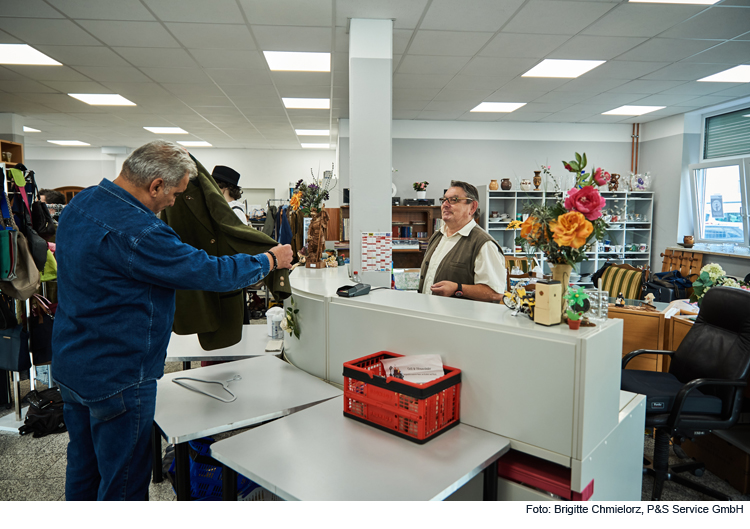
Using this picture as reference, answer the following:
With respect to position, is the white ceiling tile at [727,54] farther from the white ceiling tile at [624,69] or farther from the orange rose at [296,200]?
the orange rose at [296,200]

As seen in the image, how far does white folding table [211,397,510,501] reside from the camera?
126cm

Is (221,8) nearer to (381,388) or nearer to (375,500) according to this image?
(381,388)

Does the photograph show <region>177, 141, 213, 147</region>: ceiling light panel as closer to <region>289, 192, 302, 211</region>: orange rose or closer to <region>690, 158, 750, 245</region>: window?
<region>289, 192, 302, 211</region>: orange rose

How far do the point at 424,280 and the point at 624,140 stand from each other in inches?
291

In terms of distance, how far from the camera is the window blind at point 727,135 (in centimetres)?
667

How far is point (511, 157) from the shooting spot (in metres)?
8.39

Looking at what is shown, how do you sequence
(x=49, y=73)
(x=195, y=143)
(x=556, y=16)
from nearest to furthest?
(x=556, y=16), (x=49, y=73), (x=195, y=143)

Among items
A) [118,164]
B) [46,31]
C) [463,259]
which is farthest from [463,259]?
[118,164]

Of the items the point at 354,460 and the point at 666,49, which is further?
the point at 666,49

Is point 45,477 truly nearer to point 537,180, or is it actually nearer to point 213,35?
point 213,35

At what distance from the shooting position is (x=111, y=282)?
1479 mm

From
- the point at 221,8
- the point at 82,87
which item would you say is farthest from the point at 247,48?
→ the point at 82,87

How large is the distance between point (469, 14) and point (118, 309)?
3.53 meters
